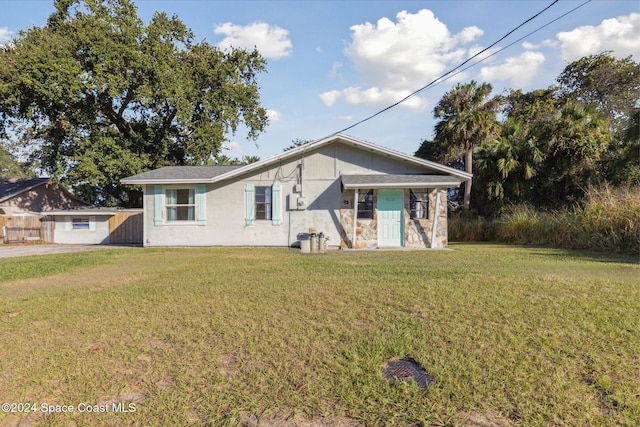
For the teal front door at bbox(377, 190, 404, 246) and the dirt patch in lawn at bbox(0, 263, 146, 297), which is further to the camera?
the teal front door at bbox(377, 190, 404, 246)

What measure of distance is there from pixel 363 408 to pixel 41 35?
2468cm

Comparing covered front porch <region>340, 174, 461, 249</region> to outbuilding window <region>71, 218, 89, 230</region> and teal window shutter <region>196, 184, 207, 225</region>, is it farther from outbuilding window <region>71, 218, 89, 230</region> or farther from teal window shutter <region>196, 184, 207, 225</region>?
outbuilding window <region>71, 218, 89, 230</region>

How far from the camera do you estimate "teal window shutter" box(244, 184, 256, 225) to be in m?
13.1

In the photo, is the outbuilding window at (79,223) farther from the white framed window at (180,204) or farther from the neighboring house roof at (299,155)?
the white framed window at (180,204)

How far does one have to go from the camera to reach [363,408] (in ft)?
8.02

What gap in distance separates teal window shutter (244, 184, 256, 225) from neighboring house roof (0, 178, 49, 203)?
18551mm

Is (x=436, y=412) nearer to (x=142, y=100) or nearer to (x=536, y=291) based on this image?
(x=536, y=291)

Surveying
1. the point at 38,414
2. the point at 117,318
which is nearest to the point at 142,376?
the point at 38,414

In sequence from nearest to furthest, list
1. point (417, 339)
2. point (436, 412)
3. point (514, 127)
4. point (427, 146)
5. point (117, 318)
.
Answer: point (436, 412), point (417, 339), point (117, 318), point (514, 127), point (427, 146)

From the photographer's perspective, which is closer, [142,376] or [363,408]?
[363,408]

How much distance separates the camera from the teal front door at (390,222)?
41.5 feet

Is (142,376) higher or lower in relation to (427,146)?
lower

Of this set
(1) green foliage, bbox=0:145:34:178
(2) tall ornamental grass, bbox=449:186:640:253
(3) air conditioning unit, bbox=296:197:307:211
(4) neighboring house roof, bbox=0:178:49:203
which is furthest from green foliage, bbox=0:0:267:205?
(1) green foliage, bbox=0:145:34:178

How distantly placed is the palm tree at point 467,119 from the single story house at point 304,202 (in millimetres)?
8576
